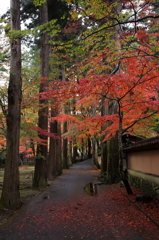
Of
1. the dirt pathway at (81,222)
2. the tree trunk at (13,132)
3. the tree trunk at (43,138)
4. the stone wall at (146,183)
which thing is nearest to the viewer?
the dirt pathway at (81,222)

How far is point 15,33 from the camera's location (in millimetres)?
7582

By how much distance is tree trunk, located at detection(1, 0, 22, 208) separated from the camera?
28.2 feet

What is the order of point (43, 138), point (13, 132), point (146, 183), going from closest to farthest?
point (13, 132) → point (146, 183) → point (43, 138)

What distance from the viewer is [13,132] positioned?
8.92 m

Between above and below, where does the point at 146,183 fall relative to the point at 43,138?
below

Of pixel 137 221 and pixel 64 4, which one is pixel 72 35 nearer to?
pixel 64 4

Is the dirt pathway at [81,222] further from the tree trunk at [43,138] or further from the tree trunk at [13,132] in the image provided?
the tree trunk at [43,138]

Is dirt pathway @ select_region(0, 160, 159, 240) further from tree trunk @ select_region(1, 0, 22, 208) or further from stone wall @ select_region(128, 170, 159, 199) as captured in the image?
stone wall @ select_region(128, 170, 159, 199)

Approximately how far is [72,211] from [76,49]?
648 centimetres

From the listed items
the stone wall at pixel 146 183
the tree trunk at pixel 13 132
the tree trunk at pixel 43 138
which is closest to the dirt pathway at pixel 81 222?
the tree trunk at pixel 13 132

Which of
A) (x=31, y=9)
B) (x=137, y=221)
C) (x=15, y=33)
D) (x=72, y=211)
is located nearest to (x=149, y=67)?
(x=15, y=33)

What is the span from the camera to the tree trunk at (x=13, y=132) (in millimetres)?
8602

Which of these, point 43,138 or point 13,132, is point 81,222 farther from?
point 43,138

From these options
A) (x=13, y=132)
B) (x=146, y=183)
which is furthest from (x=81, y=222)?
(x=146, y=183)
